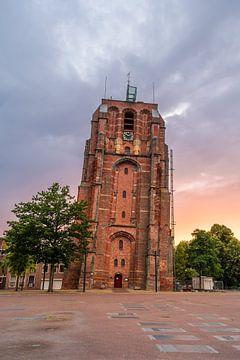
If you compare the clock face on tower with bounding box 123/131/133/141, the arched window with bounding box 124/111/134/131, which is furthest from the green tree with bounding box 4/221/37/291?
the arched window with bounding box 124/111/134/131

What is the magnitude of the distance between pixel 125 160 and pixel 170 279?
64.6 feet

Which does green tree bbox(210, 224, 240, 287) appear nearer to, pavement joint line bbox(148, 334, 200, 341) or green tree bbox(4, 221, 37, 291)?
green tree bbox(4, 221, 37, 291)

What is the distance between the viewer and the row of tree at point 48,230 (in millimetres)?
32688

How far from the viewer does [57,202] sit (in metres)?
34.9

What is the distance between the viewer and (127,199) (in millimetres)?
48750

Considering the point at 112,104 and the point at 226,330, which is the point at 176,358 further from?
the point at 112,104

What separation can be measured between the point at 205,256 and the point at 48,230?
35.2 m

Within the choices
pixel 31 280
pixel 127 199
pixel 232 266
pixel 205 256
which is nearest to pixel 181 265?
pixel 232 266

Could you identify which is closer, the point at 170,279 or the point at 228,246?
the point at 170,279

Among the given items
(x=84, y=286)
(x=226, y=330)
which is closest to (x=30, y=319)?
(x=226, y=330)

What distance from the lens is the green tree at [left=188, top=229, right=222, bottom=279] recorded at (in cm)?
5769

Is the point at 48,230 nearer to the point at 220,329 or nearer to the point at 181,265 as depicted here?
the point at 220,329

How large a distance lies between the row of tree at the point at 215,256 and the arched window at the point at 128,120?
24502 millimetres

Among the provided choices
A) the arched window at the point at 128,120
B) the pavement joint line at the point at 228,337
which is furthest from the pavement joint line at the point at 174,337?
the arched window at the point at 128,120
